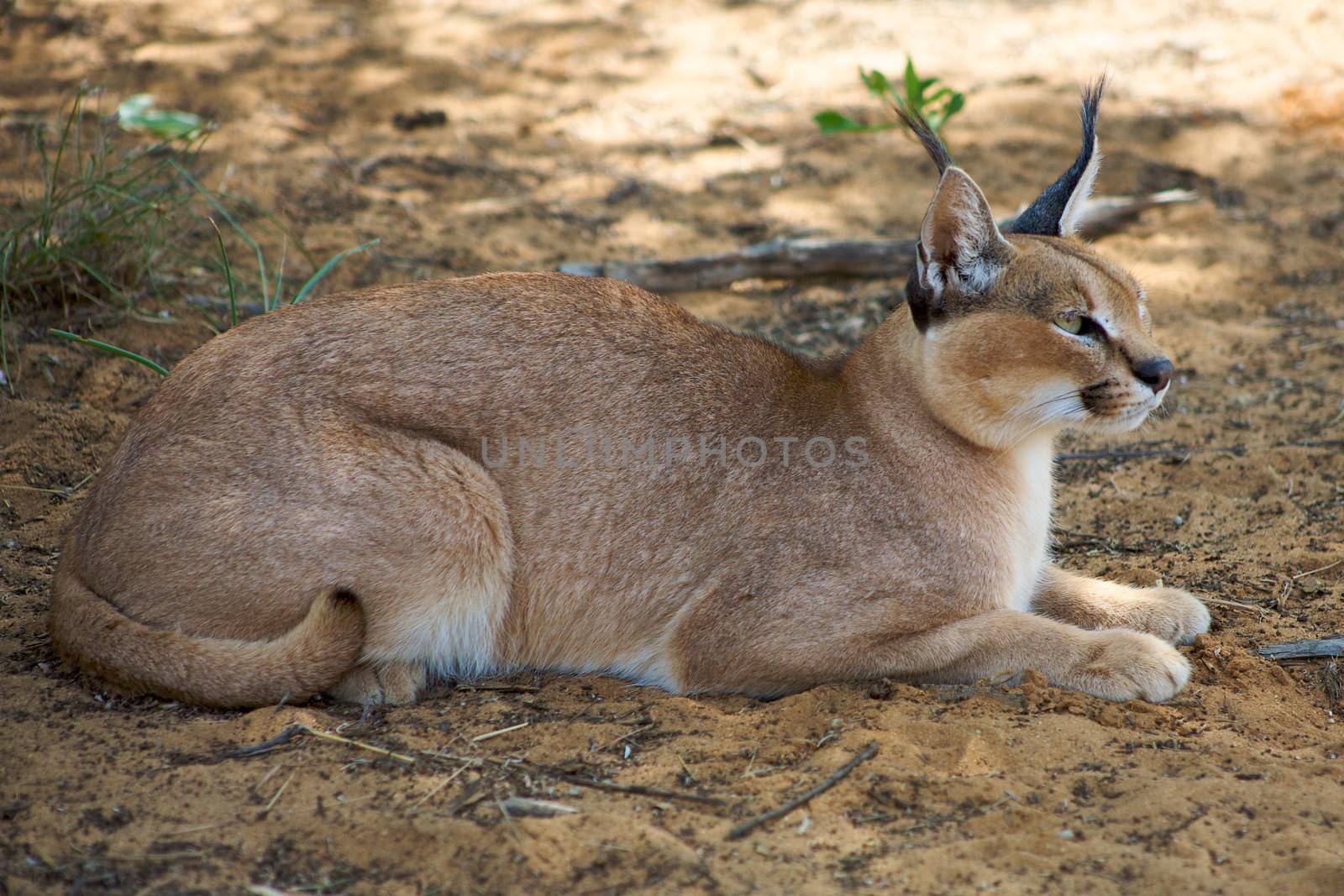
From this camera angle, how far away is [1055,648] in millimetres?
4371

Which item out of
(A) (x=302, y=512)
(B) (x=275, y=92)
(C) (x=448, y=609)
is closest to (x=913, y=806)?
(C) (x=448, y=609)

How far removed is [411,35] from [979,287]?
7356mm

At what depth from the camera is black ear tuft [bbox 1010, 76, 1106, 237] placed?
490 centimetres

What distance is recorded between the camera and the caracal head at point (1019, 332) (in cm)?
439

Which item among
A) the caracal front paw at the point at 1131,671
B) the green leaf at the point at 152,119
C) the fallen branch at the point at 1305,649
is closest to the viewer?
the caracal front paw at the point at 1131,671

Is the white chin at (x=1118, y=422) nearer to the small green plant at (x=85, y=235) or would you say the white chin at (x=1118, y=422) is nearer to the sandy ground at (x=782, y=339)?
the sandy ground at (x=782, y=339)

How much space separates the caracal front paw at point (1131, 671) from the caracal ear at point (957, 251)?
1349mm

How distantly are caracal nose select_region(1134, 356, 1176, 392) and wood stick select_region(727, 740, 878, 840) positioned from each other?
1627 millimetres

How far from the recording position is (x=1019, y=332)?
4.41m

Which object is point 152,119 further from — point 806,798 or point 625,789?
point 806,798

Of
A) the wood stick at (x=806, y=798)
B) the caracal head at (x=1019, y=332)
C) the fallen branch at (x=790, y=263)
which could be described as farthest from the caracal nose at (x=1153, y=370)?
the fallen branch at (x=790, y=263)

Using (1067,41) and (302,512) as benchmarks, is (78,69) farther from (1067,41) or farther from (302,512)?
(1067,41)

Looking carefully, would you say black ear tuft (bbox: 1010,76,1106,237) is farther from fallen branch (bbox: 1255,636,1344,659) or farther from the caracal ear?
fallen branch (bbox: 1255,636,1344,659)

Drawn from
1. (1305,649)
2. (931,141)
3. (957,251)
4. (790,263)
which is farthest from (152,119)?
(1305,649)
